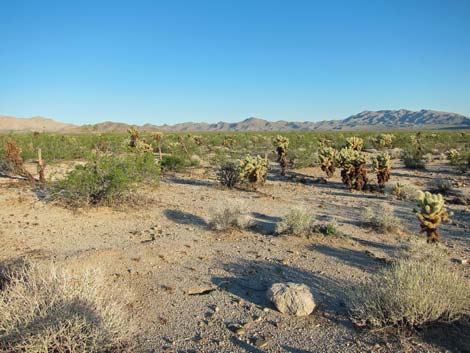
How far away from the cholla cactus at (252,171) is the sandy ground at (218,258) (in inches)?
54.2

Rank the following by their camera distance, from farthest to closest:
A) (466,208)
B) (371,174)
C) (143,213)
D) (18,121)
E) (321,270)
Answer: (18,121) < (371,174) < (466,208) < (143,213) < (321,270)

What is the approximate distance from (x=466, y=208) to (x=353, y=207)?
322 cm

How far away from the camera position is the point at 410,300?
4.34 metres

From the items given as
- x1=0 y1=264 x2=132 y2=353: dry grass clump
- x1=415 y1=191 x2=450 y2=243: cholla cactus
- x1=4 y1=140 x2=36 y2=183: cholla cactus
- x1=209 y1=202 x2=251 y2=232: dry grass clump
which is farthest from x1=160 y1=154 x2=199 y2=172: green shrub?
x1=0 y1=264 x2=132 y2=353: dry grass clump

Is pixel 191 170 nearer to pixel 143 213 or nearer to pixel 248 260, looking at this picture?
pixel 143 213

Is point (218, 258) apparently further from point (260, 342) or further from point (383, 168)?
point (383, 168)

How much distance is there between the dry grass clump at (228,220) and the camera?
8.62 metres

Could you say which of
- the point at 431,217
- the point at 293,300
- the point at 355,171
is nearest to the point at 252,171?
the point at 355,171

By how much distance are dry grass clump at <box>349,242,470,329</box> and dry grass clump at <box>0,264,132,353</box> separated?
2.77 meters

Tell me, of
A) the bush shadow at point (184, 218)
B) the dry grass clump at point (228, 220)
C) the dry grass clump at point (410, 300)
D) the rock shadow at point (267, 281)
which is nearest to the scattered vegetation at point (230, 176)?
the bush shadow at point (184, 218)

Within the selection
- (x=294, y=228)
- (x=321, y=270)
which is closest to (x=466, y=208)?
(x=294, y=228)

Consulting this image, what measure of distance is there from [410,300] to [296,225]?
12.8 ft

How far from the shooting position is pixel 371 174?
693 inches

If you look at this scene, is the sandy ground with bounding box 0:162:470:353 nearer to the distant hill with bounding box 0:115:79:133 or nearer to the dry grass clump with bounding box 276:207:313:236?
the dry grass clump with bounding box 276:207:313:236
